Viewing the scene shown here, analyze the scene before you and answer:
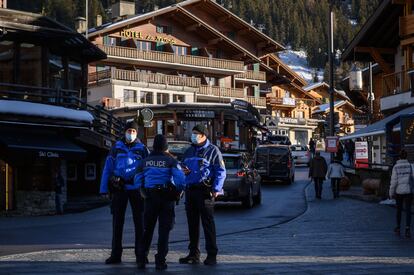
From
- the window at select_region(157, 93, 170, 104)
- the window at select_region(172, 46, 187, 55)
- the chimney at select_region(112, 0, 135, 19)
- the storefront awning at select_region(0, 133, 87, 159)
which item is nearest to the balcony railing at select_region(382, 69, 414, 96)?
the storefront awning at select_region(0, 133, 87, 159)

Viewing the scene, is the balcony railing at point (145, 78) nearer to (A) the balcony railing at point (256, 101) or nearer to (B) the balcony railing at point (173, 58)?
(B) the balcony railing at point (173, 58)

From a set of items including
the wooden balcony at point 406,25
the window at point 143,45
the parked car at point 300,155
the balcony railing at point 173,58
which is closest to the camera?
the wooden balcony at point 406,25

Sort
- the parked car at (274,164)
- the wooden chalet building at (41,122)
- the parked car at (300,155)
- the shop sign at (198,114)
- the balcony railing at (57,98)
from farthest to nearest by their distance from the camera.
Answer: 1. the parked car at (300,155)
2. the shop sign at (198,114)
3. the parked car at (274,164)
4. the balcony railing at (57,98)
5. the wooden chalet building at (41,122)

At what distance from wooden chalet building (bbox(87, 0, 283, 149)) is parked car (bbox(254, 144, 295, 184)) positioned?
1357cm

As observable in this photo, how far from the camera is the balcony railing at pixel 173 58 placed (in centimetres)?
5716

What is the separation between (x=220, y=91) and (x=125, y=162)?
54364 mm

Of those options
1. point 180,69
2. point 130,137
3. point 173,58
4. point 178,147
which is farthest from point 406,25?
point 180,69

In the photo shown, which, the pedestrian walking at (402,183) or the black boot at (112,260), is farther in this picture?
the pedestrian walking at (402,183)

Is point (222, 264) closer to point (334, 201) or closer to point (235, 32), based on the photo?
point (334, 201)

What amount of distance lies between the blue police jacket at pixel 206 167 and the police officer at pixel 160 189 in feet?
Answer: 1.31

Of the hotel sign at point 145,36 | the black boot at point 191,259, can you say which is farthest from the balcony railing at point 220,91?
the black boot at point 191,259

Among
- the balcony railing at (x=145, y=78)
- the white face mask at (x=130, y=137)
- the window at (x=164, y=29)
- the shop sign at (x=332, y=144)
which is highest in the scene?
the window at (x=164, y=29)

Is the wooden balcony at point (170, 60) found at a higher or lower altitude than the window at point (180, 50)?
lower

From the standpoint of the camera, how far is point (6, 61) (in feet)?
83.0
